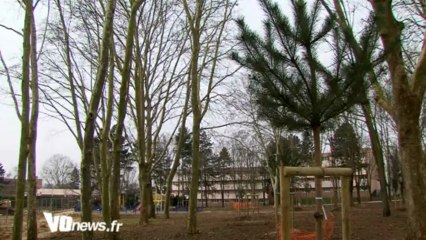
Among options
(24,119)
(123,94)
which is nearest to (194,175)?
(123,94)

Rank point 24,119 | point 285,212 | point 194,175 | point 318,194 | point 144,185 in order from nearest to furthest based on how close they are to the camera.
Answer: point 285,212, point 318,194, point 24,119, point 194,175, point 144,185

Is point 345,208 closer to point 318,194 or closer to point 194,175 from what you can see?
point 318,194

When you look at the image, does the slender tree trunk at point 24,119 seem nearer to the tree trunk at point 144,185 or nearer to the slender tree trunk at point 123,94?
the slender tree trunk at point 123,94

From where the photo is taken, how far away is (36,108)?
16203 millimetres

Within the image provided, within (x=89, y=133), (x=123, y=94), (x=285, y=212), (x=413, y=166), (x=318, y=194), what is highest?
(x=123, y=94)

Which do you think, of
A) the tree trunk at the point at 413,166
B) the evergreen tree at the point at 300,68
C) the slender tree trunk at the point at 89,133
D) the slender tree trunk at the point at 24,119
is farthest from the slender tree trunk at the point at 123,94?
the tree trunk at the point at 413,166

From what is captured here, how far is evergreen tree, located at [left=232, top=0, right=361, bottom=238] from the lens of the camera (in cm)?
773

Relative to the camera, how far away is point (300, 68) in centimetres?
788

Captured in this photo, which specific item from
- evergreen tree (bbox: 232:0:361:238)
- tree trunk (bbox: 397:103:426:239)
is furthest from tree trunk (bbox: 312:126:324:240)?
tree trunk (bbox: 397:103:426:239)

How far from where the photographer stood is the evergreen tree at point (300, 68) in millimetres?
7730

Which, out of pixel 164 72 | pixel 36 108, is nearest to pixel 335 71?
pixel 36 108

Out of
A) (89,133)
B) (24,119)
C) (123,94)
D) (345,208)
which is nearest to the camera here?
(345,208)

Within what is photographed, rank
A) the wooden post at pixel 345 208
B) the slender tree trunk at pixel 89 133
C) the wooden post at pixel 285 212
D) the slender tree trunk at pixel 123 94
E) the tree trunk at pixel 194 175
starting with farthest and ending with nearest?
the tree trunk at pixel 194 175
the slender tree trunk at pixel 123 94
the slender tree trunk at pixel 89 133
the wooden post at pixel 345 208
the wooden post at pixel 285 212

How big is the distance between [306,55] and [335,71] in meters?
0.51
